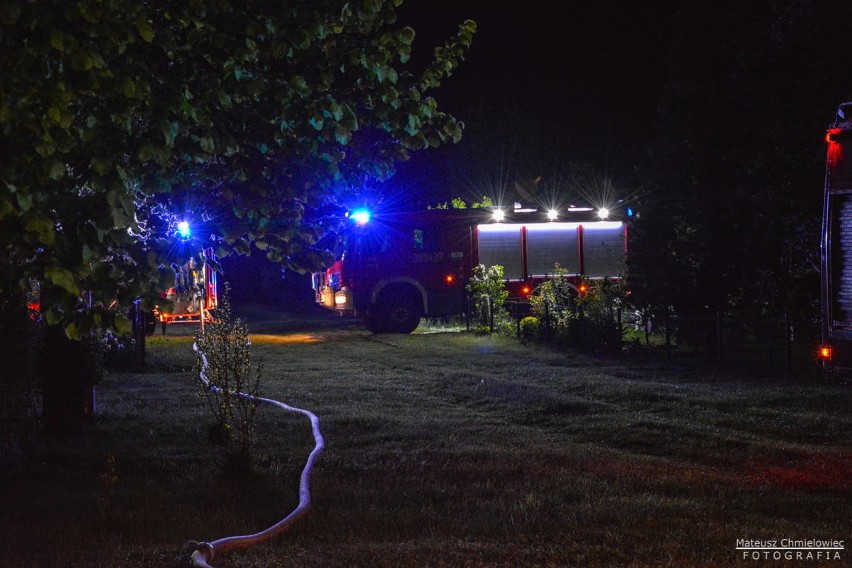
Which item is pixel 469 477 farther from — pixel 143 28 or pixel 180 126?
pixel 143 28

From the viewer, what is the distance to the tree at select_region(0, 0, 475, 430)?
4547 millimetres

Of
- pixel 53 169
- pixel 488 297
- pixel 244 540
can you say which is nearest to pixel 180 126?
pixel 53 169

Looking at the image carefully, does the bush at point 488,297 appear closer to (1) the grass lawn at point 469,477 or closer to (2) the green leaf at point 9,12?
(1) the grass lawn at point 469,477

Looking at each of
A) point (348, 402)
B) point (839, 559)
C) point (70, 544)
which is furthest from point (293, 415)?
point (839, 559)

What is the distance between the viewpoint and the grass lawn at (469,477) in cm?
590

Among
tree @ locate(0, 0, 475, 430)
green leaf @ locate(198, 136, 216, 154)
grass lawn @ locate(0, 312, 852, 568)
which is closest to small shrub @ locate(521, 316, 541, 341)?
grass lawn @ locate(0, 312, 852, 568)

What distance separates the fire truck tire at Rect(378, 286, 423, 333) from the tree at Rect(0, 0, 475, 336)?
1603 centimetres

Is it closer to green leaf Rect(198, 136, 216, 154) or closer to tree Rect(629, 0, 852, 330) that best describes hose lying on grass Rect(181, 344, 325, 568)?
green leaf Rect(198, 136, 216, 154)

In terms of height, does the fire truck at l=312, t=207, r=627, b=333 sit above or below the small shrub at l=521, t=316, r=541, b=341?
above

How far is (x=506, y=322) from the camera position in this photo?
901 inches

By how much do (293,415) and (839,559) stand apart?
711 cm

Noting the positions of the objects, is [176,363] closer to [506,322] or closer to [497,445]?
[506,322]

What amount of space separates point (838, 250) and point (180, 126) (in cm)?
669

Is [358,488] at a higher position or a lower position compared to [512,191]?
lower
